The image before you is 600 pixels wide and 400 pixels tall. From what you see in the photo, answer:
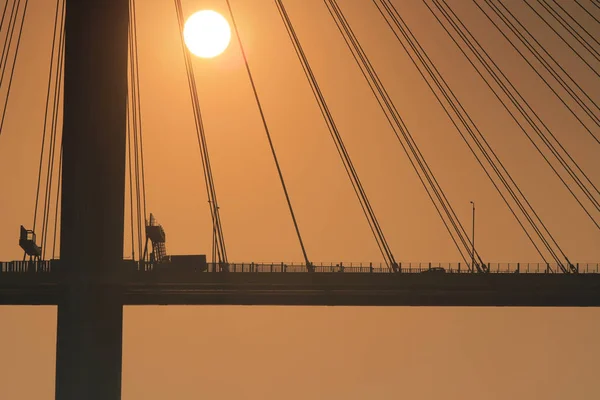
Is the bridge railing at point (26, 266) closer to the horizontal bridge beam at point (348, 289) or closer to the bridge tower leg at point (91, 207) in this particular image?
the horizontal bridge beam at point (348, 289)

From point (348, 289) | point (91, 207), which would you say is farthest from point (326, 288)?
point (91, 207)

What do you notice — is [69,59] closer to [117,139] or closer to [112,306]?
[117,139]

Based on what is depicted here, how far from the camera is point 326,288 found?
237 feet

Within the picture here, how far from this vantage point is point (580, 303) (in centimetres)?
7456

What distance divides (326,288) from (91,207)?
11669 mm

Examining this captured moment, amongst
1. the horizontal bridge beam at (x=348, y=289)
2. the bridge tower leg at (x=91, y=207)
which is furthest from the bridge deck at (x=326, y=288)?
the bridge tower leg at (x=91, y=207)

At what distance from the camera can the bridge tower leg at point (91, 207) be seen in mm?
64500

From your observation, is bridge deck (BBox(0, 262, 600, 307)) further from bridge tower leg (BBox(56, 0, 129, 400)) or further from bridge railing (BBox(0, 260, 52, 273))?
bridge tower leg (BBox(56, 0, 129, 400))

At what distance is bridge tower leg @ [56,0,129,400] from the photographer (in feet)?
212

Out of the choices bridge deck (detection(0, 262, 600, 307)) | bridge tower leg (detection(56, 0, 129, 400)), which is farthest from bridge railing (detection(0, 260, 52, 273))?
bridge tower leg (detection(56, 0, 129, 400))

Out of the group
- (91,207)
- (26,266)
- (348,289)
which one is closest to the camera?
(91,207)

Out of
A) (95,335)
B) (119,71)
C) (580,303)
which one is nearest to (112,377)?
(95,335)

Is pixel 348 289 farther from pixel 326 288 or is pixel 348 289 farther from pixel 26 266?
pixel 26 266

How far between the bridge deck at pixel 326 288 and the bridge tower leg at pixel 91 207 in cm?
329
